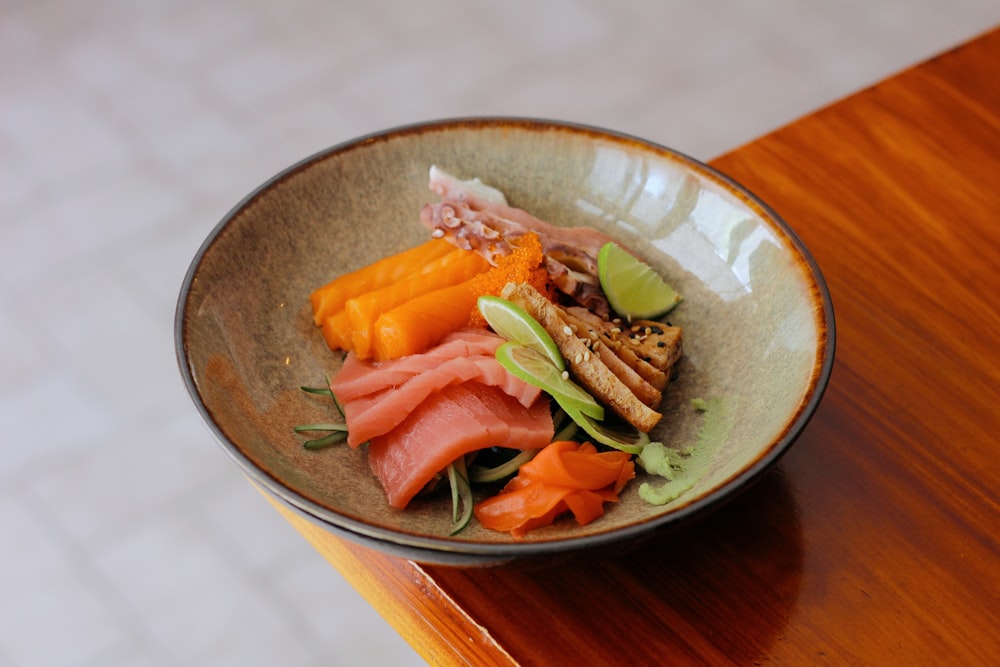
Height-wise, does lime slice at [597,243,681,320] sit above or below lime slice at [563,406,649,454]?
above

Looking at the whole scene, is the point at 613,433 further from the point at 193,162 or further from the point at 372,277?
the point at 193,162

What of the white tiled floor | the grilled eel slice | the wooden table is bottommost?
the white tiled floor

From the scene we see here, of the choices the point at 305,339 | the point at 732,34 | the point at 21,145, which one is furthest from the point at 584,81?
the point at 305,339

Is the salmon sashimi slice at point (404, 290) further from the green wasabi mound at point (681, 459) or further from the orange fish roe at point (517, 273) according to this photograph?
the green wasabi mound at point (681, 459)

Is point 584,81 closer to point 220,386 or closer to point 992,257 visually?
point 992,257

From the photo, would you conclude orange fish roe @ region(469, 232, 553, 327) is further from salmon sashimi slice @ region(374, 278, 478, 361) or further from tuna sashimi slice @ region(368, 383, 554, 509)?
tuna sashimi slice @ region(368, 383, 554, 509)

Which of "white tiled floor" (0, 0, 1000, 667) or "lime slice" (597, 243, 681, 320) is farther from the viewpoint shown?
"white tiled floor" (0, 0, 1000, 667)

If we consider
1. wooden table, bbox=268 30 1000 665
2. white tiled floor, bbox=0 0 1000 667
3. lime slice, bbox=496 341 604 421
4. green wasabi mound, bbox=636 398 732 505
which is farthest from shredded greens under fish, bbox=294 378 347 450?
white tiled floor, bbox=0 0 1000 667
